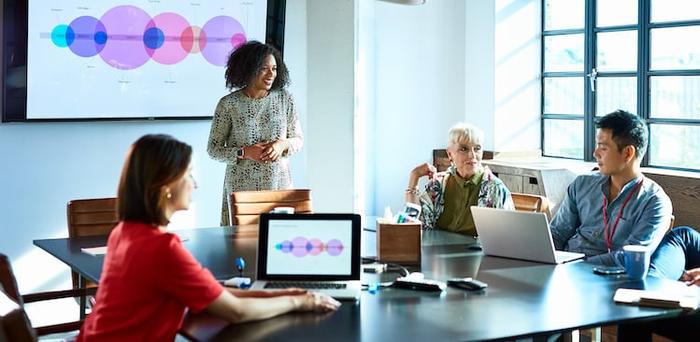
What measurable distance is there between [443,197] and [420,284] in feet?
4.42

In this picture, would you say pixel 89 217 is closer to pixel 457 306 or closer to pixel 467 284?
pixel 467 284

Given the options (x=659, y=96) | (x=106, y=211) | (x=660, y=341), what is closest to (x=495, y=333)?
(x=660, y=341)

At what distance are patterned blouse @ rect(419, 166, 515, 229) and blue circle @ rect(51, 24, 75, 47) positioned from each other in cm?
219

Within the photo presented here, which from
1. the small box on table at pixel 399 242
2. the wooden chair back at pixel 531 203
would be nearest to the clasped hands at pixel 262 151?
the wooden chair back at pixel 531 203

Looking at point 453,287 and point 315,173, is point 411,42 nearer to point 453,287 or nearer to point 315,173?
point 315,173

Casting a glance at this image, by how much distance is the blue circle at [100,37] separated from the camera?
214 inches

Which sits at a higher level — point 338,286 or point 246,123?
point 246,123

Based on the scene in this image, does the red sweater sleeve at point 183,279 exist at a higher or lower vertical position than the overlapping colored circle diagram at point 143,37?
lower

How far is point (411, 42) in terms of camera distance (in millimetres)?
7410

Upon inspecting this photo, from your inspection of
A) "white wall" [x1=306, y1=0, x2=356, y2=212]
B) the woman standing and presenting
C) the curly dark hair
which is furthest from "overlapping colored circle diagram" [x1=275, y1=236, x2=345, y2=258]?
"white wall" [x1=306, y1=0, x2=356, y2=212]

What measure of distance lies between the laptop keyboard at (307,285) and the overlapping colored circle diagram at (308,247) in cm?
9

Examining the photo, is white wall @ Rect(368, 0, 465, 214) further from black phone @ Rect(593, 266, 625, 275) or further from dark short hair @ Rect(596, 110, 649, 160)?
black phone @ Rect(593, 266, 625, 275)

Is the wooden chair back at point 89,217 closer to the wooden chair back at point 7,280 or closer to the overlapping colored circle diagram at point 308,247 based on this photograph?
the wooden chair back at point 7,280

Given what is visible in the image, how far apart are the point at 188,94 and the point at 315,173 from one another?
39.2 inches
